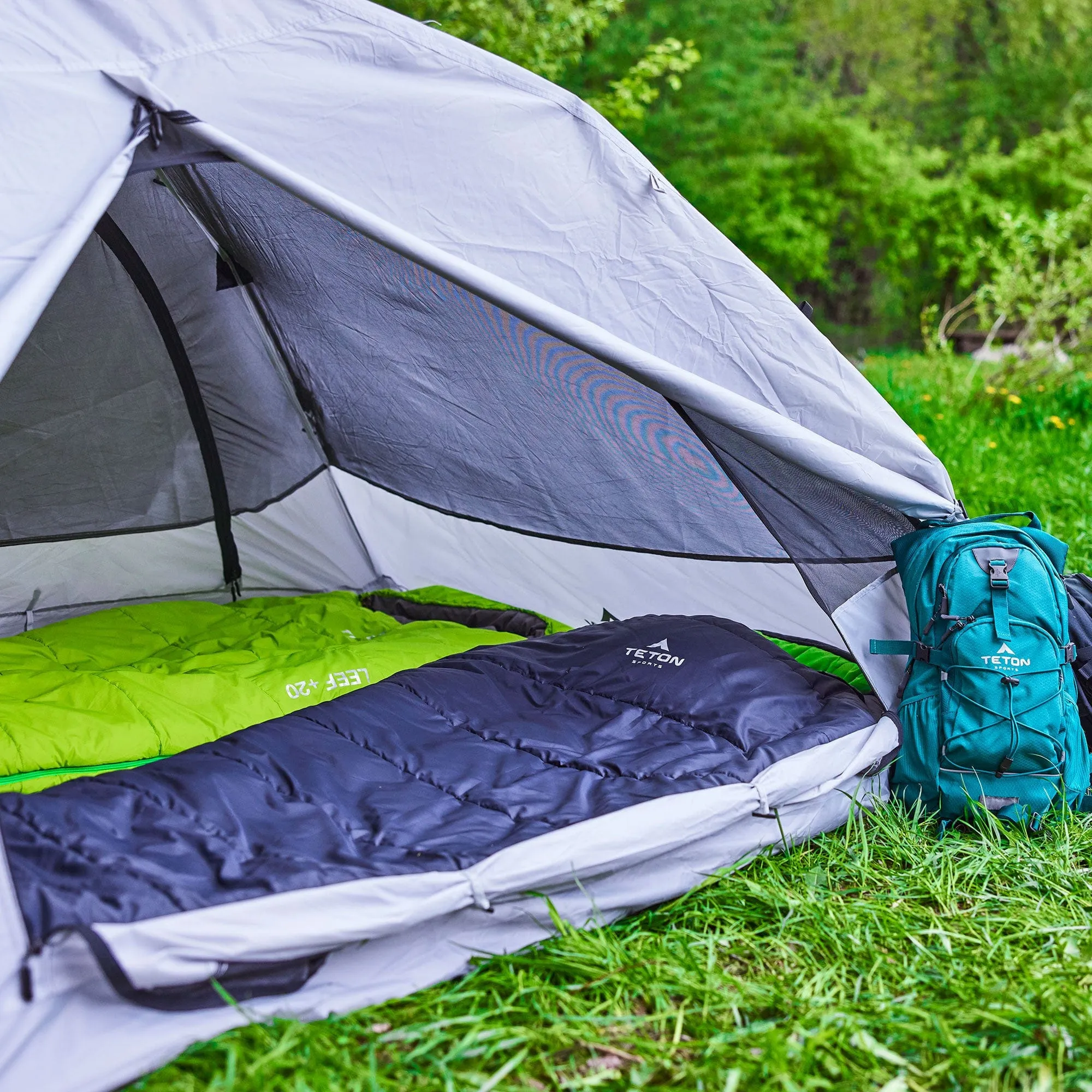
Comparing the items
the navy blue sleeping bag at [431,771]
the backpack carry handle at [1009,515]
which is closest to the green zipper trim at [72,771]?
the navy blue sleeping bag at [431,771]

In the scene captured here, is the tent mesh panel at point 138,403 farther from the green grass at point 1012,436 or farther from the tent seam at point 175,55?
the green grass at point 1012,436

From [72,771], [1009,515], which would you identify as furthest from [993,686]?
[72,771]

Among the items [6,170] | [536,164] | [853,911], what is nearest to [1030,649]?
[853,911]

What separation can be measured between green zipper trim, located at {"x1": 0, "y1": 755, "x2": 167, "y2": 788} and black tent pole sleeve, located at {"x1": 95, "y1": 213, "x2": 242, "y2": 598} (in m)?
1.32

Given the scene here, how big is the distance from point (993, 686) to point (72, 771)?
1842mm

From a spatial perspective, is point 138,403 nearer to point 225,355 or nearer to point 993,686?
point 225,355

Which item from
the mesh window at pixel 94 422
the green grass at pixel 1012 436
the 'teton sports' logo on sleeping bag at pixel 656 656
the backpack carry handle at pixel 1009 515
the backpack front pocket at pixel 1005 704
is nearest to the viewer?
the backpack front pocket at pixel 1005 704

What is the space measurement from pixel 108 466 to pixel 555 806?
202 centimetres

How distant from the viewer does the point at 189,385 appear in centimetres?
332

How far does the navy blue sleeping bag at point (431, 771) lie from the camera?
155cm

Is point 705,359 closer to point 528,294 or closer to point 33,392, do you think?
point 528,294

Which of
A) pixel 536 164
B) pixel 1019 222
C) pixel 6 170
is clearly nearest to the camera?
Result: pixel 6 170

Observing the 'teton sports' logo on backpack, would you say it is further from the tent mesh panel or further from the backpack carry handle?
the tent mesh panel

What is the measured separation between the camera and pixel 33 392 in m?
2.98
